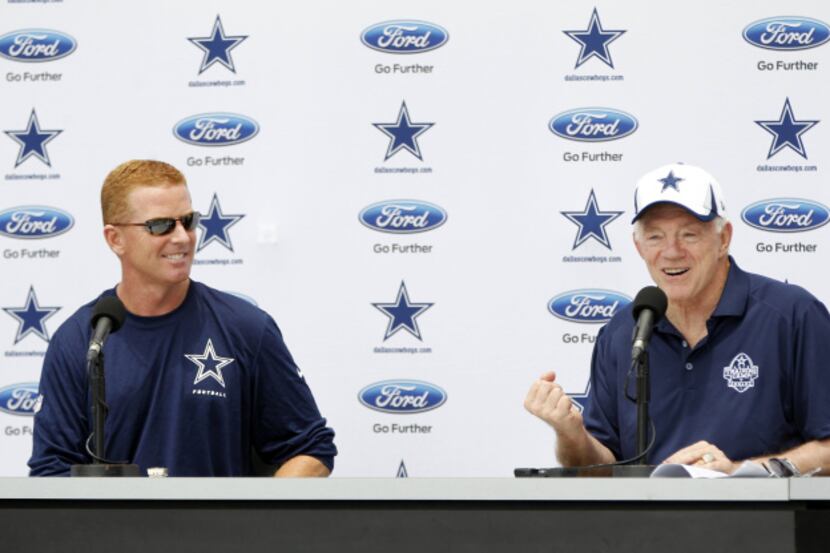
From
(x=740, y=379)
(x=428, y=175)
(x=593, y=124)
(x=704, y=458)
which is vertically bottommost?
(x=704, y=458)

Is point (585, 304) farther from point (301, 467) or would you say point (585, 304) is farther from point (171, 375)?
point (171, 375)

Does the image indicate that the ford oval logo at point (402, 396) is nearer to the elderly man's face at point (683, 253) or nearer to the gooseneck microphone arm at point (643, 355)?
the elderly man's face at point (683, 253)

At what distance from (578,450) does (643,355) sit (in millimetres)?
596

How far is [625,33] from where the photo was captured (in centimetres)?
472

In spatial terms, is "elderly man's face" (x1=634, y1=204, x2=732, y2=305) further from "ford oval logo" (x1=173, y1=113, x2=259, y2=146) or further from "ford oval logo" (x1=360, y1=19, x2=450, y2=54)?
"ford oval logo" (x1=173, y1=113, x2=259, y2=146)

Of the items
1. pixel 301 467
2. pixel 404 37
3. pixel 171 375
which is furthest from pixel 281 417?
pixel 404 37

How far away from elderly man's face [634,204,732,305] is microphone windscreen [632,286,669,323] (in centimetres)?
63

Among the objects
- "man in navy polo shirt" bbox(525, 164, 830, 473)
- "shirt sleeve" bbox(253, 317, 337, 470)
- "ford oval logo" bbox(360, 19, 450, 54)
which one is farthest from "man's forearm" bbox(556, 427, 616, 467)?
"ford oval logo" bbox(360, 19, 450, 54)

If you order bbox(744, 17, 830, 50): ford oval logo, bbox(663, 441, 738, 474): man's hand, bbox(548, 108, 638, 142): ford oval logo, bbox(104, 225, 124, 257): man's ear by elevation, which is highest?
bbox(744, 17, 830, 50): ford oval logo

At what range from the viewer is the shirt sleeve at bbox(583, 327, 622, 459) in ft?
11.4

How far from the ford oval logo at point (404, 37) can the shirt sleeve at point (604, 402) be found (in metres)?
1.68

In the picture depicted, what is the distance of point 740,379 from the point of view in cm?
334

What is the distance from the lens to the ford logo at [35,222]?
16.3 ft

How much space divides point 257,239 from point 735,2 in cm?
199
